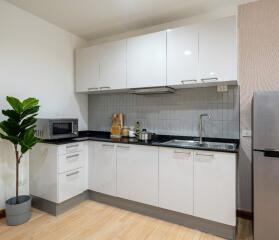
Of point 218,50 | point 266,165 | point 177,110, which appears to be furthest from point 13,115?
point 266,165

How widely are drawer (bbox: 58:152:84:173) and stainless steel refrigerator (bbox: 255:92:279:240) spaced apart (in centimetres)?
201

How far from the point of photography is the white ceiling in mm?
2227

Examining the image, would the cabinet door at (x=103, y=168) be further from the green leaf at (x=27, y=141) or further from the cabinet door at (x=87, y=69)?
the cabinet door at (x=87, y=69)

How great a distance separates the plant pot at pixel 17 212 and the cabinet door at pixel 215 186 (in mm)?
1837

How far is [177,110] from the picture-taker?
2.67m

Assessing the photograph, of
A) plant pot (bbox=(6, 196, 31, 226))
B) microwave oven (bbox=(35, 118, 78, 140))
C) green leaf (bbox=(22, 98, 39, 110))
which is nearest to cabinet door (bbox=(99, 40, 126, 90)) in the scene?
microwave oven (bbox=(35, 118, 78, 140))

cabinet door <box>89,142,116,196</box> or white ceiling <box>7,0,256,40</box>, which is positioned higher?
white ceiling <box>7,0,256,40</box>

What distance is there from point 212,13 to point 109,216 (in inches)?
109

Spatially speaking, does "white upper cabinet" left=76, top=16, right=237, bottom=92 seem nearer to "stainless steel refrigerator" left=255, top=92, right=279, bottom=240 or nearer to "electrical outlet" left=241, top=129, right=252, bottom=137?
"stainless steel refrigerator" left=255, top=92, right=279, bottom=240

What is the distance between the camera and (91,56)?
2.93 meters

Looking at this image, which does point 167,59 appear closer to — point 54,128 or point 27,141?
point 54,128

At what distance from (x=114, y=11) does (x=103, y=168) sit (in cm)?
200

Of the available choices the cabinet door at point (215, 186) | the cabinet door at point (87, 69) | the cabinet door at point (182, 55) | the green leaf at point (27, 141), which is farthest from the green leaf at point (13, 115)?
the cabinet door at point (215, 186)

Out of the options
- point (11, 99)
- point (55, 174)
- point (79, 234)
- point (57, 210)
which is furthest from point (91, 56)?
point (79, 234)
